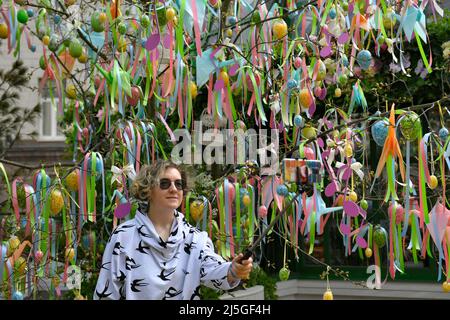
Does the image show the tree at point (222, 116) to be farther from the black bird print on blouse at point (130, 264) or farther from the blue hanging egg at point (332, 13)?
the black bird print on blouse at point (130, 264)

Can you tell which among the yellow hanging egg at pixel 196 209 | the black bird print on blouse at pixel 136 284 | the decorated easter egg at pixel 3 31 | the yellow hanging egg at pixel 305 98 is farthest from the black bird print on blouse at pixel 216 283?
the decorated easter egg at pixel 3 31

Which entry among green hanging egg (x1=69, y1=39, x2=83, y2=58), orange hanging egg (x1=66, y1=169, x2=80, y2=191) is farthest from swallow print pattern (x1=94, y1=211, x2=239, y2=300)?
green hanging egg (x1=69, y1=39, x2=83, y2=58)

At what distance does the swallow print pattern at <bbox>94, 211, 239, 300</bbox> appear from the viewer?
9.28 ft

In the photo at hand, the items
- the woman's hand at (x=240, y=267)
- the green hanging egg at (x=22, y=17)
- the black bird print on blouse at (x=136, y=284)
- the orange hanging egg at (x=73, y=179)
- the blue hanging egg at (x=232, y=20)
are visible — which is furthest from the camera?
the blue hanging egg at (x=232, y=20)

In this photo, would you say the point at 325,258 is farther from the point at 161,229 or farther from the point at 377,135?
the point at 161,229

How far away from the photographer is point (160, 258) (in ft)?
9.43

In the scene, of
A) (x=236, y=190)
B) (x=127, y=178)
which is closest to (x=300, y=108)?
(x=236, y=190)

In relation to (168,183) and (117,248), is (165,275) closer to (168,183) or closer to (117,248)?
(117,248)

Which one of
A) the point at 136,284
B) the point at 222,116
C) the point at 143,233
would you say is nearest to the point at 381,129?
the point at 222,116

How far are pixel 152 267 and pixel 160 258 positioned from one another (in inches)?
1.7

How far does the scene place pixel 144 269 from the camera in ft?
9.35

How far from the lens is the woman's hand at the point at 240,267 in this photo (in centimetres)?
266
